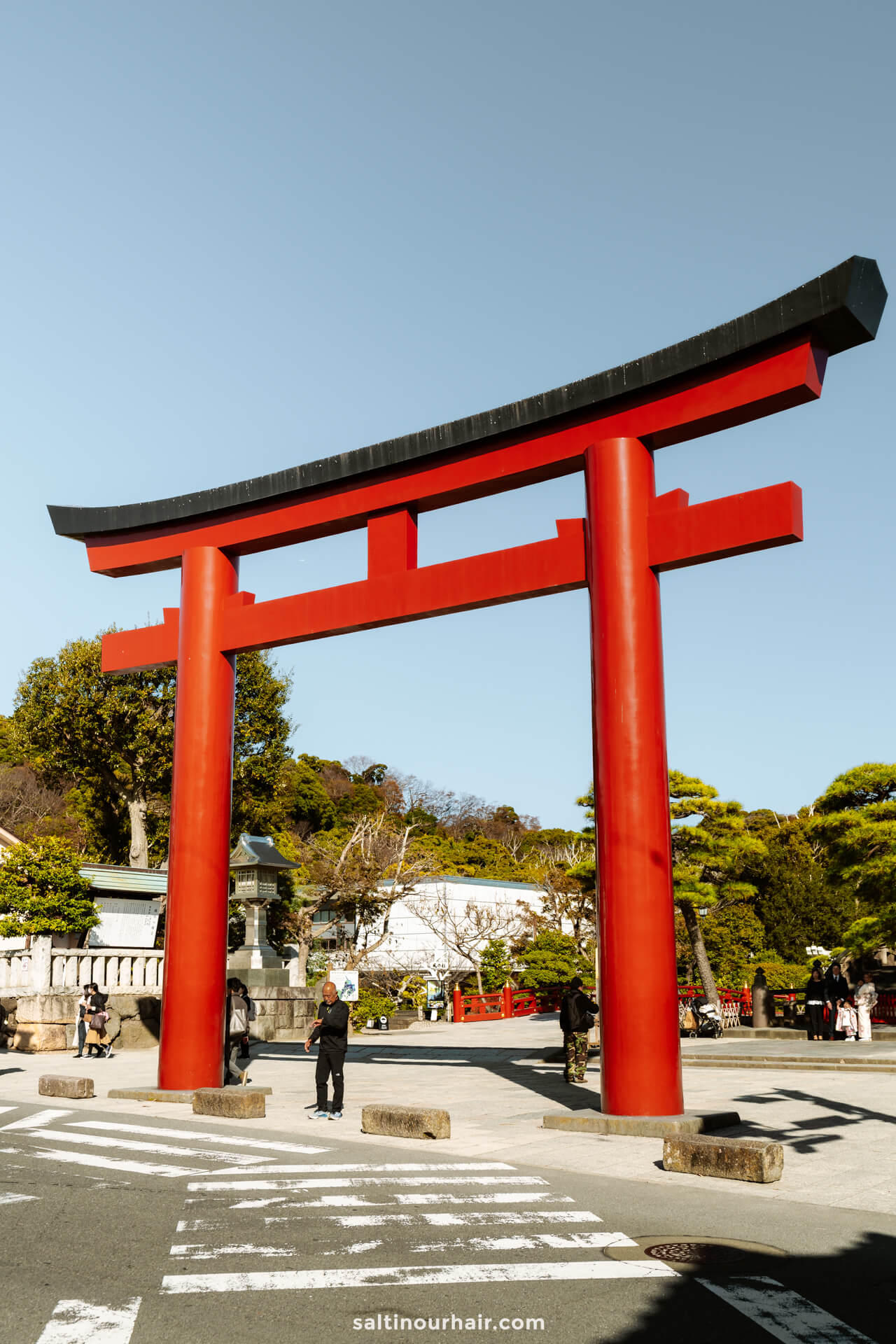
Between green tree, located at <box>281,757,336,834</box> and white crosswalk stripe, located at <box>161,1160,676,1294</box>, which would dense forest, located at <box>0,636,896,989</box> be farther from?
white crosswalk stripe, located at <box>161,1160,676,1294</box>

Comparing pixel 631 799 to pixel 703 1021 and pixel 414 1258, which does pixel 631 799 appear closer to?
pixel 414 1258

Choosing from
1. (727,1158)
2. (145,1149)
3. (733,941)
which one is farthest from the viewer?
(733,941)

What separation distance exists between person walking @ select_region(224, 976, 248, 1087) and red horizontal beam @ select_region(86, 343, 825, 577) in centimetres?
637

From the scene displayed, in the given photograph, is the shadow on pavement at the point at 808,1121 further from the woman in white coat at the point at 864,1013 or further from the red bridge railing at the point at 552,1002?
the red bridge railing at the point at 552,1002

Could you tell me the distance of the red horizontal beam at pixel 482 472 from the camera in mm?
10625

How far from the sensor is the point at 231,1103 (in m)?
11.5

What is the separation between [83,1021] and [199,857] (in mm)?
8722

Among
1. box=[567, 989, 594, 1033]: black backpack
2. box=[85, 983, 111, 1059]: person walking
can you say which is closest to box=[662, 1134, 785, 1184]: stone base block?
box=[567, 989, 594, 1033]: black backpack

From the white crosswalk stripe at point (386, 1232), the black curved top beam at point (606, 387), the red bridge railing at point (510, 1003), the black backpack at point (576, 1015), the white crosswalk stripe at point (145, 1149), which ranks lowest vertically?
the red bridge railing at point (510, 1003)

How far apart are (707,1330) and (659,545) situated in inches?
304

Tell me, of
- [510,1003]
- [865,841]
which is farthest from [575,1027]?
[510,1003]

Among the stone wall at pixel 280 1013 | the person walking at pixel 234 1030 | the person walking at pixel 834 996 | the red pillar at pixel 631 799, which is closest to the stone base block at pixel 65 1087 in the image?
the person walking at pixel 234 1030

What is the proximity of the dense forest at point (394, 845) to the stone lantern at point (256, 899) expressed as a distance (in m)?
5.00

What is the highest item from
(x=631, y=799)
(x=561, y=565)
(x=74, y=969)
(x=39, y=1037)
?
(x=561, y=565)
